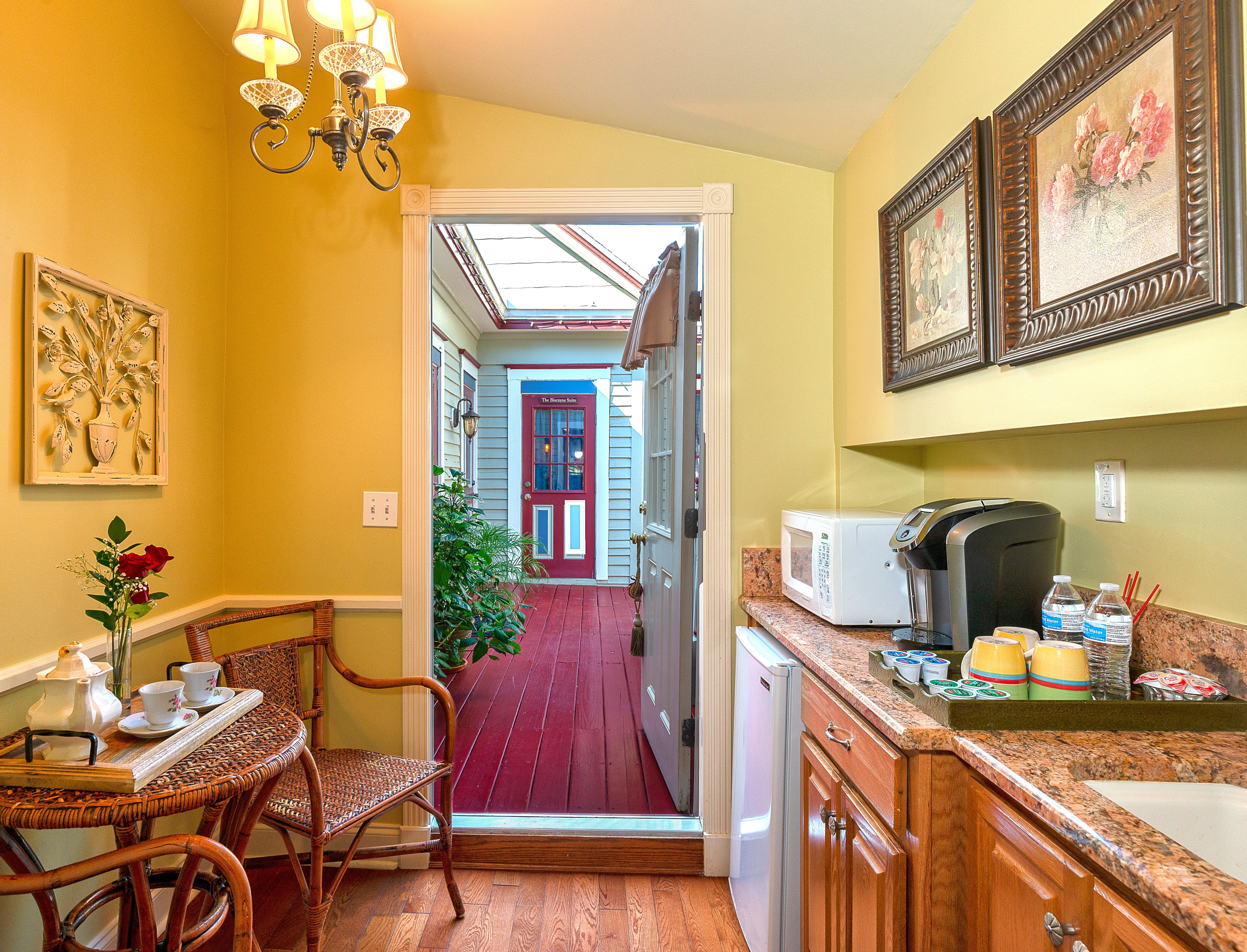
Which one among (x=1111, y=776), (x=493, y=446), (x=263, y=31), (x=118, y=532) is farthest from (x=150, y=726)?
(x=493, y=446)

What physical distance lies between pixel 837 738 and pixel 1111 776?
0.54 metres

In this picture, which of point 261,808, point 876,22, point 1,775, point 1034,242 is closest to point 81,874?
point 1,775

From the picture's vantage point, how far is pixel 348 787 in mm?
1939

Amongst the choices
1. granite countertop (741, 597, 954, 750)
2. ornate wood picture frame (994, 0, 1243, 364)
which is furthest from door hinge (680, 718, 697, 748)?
ornate wood picture frame (994, 0, 1243, 364)

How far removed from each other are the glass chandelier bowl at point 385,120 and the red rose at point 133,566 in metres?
1.07

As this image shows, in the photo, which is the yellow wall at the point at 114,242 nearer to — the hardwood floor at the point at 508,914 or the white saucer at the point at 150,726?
the white saucer at the point at 150,726

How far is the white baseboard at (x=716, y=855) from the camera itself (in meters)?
2.30

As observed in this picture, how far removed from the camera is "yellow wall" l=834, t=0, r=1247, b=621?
105cm

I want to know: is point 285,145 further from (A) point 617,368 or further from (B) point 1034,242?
(A) point 617,368

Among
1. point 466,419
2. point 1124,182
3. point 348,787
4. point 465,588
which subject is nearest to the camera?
point 1124,182

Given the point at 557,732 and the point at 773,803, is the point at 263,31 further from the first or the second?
the point at 557,732

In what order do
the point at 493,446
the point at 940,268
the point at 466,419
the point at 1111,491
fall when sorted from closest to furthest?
the point at 1111,491 → the point at 940,268 → the point at 466,419 → the point at 493,446

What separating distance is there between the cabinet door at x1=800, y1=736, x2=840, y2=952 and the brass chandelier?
162cm

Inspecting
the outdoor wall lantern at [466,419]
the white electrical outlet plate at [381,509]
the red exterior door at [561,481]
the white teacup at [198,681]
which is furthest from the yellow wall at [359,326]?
the red exterior door at [561,481]
